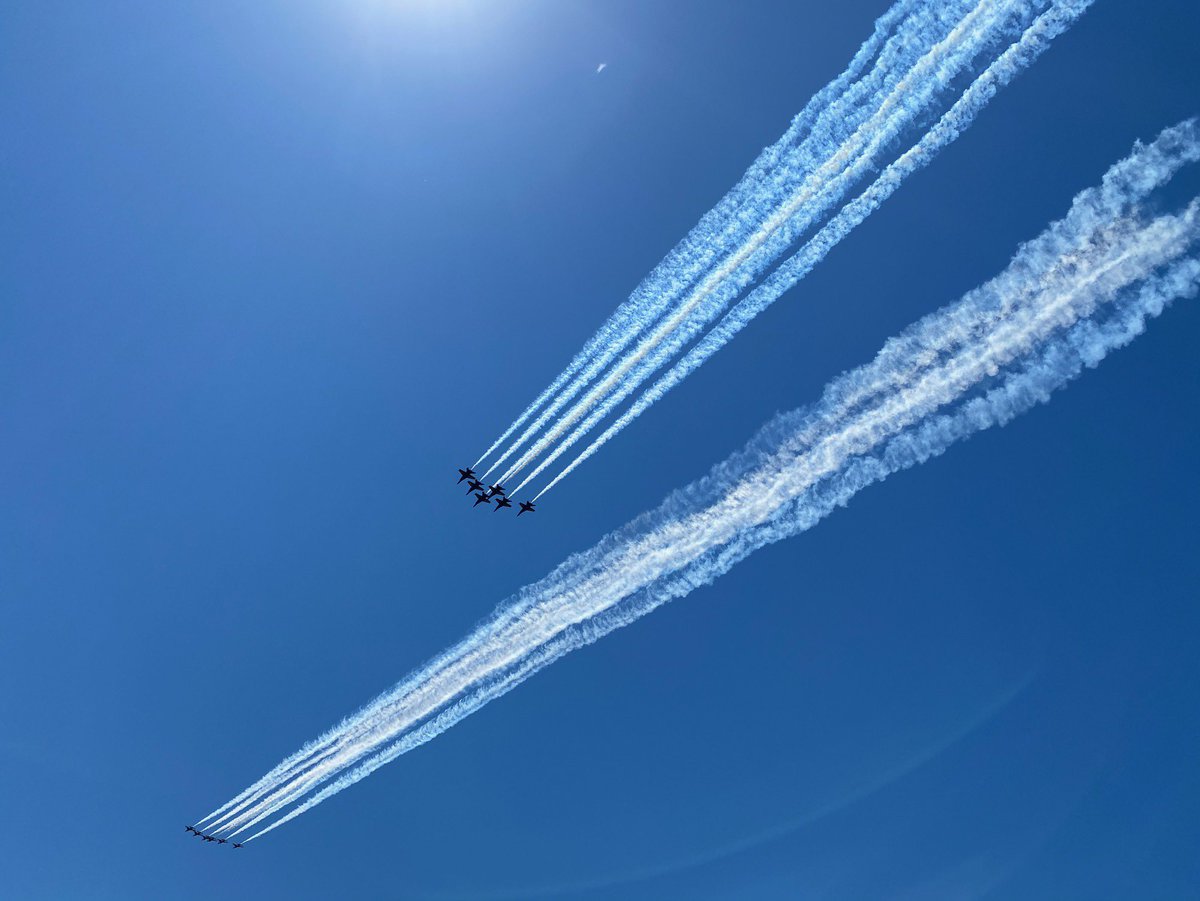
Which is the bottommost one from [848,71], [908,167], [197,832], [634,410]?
[197,832]

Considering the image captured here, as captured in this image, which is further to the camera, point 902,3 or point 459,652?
point 459,652

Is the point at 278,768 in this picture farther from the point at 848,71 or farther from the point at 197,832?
the point at 848,71

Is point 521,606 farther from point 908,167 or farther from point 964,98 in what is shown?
point 964,98

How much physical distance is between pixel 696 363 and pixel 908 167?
863 cm

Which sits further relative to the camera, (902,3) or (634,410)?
(634,410)

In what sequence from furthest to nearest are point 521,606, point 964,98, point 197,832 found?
1. point 197,832
2. point 521,606
3. point 964,98

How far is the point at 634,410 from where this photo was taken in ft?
78.8

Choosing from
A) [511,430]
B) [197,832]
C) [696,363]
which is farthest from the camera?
[197,832]

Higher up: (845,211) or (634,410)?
(845,211)

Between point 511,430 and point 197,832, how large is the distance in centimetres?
3603

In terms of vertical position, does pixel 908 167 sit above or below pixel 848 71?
below

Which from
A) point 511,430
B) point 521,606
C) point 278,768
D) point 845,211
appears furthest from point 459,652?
point 845,211

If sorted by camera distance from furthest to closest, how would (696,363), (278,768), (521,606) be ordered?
(278,768)
(521,606)
(696,363)

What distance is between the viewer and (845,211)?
20.6 meters
